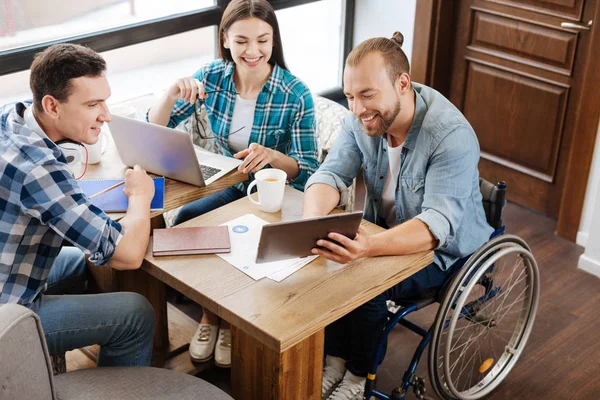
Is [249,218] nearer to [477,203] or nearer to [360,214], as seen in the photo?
[360,214]

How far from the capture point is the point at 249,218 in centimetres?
200

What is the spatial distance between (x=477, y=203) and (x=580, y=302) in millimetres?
1030

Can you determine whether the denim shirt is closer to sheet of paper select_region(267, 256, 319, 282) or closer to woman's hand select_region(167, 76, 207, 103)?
sheet of paper select_region(267, 256, 319, 282)

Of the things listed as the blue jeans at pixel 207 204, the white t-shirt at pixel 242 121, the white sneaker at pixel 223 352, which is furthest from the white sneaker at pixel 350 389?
the white t-shirt at pixel 242 121

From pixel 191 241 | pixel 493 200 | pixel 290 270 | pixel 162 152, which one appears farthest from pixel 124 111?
pixel 493 200

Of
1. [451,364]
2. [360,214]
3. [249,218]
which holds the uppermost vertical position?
[360,214]

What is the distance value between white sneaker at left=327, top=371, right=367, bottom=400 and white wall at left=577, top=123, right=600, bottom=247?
1.38 m

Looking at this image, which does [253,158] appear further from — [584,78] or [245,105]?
[584,78]

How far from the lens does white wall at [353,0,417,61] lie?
3.79 m

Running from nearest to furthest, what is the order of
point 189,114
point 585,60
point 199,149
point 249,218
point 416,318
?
point 249,218 < point 199,149 < point 189,114 < point 416,318 < point 585,60

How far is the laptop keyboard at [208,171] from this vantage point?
87.0 inches

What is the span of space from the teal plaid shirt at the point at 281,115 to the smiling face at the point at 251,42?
2.9 inches

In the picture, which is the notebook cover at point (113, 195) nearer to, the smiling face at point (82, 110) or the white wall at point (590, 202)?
the smiling face at point (82, 110)

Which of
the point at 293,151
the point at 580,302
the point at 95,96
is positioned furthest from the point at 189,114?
the point at 580,302
